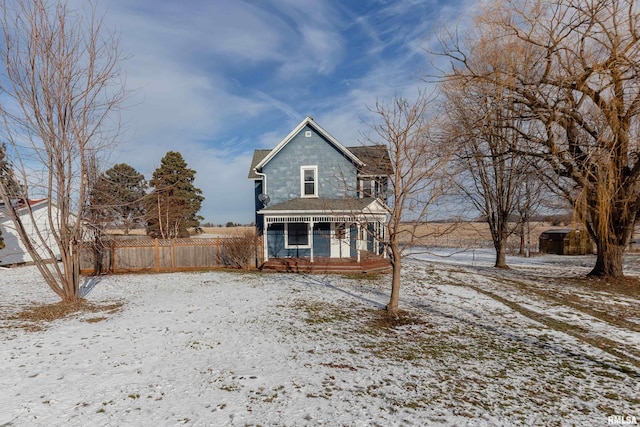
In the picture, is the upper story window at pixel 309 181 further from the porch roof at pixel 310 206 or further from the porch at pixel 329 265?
the porch at pixel 329 265

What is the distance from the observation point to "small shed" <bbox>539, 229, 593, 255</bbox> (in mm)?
25500

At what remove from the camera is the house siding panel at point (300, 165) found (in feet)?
56.2

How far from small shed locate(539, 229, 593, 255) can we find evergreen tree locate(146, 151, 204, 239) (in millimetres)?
32863

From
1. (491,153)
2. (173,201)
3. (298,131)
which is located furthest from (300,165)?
(173,201)

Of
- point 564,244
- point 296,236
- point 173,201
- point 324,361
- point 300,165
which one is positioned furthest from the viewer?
point 173,201

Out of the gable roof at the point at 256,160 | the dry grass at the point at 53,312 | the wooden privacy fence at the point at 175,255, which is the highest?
the gable roof at the point at 256,160

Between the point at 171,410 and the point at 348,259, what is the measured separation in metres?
12.7

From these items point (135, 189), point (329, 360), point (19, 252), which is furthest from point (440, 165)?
point (135, 189)

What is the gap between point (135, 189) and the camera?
1503 inches

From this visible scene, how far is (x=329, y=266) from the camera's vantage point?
14766mm

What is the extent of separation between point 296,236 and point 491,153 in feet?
35.2

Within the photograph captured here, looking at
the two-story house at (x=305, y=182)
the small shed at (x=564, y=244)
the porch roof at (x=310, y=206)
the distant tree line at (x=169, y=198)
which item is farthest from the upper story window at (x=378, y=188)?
the small shed at (x=564, y=244)

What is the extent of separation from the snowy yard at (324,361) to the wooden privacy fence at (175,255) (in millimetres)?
5251

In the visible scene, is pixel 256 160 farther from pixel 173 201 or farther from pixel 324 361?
pixel 324 361
